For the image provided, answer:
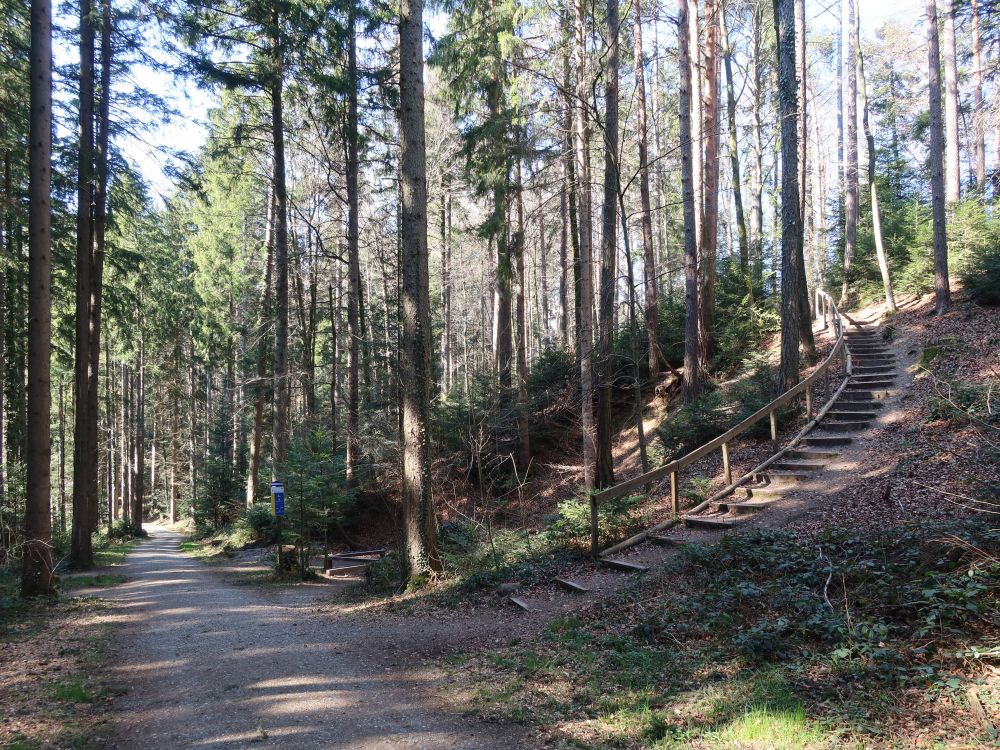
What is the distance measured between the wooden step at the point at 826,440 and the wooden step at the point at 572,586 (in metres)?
5.93

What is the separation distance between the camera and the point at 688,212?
14.2 metres

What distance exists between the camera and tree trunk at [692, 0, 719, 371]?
53.5 ft

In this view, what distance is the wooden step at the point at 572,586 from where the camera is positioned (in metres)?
7.72

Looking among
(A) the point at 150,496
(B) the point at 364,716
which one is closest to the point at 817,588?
(B) the point at 364,716

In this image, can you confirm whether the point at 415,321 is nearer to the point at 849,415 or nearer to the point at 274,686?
the point at 274,686

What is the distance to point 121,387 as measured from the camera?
37.2 metres

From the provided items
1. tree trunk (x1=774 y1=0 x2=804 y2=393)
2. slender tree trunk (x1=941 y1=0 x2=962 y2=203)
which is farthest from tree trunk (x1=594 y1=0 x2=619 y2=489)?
slender tree trunk (x1=941 y1=0 x2=962 y2=203)

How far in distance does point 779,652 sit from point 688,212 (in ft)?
38.6

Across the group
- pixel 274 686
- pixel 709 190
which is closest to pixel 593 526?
pixel 274 686

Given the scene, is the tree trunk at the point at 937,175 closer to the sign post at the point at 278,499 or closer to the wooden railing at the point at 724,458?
the wooden railing at the point at 724,458

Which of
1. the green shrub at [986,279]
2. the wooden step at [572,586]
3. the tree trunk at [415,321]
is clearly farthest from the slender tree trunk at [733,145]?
the wooden step at [572,586]

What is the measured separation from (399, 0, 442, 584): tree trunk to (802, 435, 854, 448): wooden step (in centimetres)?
738

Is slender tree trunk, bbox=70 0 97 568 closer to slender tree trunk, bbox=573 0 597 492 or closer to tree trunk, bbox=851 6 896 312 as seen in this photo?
slender tree trunk, bbox=573 0 597 492

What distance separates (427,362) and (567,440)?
408 inches
